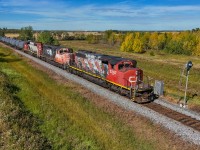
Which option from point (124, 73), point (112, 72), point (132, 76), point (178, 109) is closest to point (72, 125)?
point (124, 73)

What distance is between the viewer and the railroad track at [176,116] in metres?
18.0

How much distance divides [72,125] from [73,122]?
0.59 metres

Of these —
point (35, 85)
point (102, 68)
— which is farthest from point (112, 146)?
point (35, 85)

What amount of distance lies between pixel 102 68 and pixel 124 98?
4918mm

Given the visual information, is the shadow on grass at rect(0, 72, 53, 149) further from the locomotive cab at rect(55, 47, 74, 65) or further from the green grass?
the locomotive cab at rect(55, 47, 74, 65)

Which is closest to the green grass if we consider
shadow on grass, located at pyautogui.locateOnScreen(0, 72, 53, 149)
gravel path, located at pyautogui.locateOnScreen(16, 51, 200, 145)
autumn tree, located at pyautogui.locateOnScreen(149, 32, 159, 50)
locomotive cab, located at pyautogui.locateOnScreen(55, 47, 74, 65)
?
shadow on grass, located at pyautogui.locateOnScreen(0, 72, 53, 149)

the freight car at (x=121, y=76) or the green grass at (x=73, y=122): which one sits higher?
the freight car at (x=121, y=76)

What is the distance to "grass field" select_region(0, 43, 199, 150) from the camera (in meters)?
14.5

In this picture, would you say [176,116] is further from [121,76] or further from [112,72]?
[112,72]

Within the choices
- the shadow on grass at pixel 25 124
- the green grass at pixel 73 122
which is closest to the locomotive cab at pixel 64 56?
the green grass at pixel 73 122

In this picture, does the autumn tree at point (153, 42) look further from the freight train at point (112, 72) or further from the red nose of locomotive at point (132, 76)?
the red nose of locomotive at point (132, 76)

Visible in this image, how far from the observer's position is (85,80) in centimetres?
3259

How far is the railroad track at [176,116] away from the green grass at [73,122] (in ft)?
12.9

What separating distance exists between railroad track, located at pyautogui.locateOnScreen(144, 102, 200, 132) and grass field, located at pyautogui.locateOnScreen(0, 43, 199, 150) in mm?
2207
